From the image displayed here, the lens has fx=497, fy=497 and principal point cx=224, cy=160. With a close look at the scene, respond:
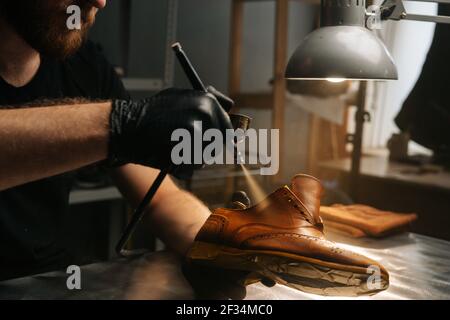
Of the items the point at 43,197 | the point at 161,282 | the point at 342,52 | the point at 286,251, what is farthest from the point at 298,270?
the point at 43,197

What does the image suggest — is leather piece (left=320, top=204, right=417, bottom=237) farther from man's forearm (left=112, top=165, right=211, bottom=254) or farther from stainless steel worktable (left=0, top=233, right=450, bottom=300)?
man's forearm (left=112, top=165, right=211, bottom=254)

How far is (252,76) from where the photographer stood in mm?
3303

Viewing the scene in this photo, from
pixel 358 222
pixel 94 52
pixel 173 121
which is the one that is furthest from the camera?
pixel 94 52

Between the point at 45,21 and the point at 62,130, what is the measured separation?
0.45 m

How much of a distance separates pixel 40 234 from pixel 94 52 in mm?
482

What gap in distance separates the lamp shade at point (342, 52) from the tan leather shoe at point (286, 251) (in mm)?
201

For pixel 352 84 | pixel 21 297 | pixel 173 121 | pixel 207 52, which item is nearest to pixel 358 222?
pixel 173 121

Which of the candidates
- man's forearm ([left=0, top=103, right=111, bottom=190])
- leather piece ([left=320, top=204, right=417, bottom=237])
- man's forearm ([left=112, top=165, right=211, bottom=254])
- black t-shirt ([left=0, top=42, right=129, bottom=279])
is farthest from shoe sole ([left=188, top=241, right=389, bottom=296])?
black t-shirt ([left=0, top=42, right=129, bottom=279])

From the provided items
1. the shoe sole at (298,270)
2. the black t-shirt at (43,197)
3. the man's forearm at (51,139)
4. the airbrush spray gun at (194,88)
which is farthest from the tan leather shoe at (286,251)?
the black t-shirt at (43,197)

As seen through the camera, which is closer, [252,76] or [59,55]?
[59,55]

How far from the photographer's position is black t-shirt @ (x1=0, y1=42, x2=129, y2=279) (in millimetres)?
1071

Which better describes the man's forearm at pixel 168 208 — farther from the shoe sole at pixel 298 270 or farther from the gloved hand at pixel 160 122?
the gloved hand at pixel 160 122

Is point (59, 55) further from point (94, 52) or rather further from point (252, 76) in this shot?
point (252, 76)

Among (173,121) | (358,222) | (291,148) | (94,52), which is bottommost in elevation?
(291,148)
